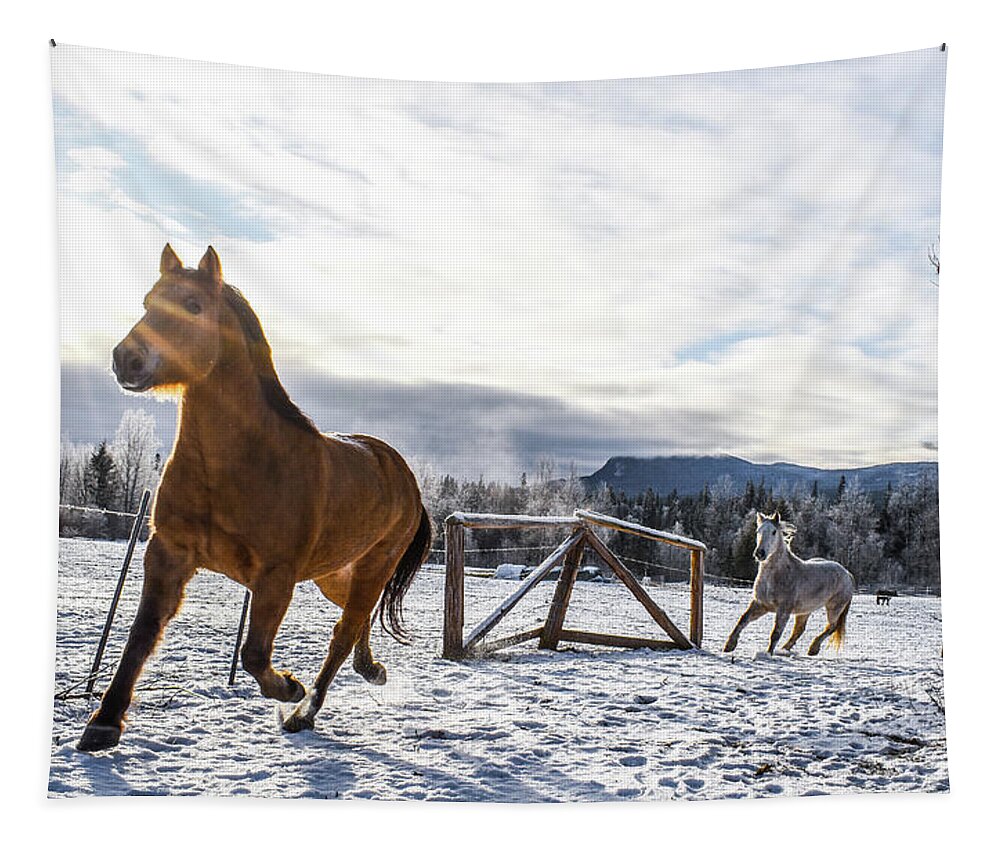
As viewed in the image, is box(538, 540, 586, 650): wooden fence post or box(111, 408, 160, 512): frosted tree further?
box(538, 540, 586, 650): wooden fence post

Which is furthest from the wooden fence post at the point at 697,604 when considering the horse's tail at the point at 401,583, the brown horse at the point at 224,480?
the brown horse at the point at 224,480

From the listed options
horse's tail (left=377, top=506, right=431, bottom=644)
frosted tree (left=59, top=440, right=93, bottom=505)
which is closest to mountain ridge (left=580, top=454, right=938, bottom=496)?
Answer: horse's tail (left=377, top=506, right=431, bottom=644)

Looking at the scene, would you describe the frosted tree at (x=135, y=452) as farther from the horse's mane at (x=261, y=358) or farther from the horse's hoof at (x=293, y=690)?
the horse's hoof at (x=293, y=690)

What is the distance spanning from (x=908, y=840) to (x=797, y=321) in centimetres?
158

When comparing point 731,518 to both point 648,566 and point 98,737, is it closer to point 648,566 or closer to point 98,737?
point 648,566

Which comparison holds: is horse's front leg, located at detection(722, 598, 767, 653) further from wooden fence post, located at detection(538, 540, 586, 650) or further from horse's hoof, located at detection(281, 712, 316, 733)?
horse's hoof, located at detection(281, 712, 316, 733)

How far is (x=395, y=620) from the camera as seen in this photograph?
3.05 meters

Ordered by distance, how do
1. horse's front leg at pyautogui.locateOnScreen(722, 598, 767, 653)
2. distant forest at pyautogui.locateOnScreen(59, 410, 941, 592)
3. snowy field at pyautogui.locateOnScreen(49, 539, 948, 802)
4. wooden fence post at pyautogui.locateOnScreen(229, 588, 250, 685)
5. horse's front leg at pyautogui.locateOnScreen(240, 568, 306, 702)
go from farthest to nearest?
horse's front leg at pyautogui.locateOnScreen(722, 598, 767, 653) → distant forest at pyautogui.locateOnScreen(59, 410, 941, 592) → wooden fence post at pyautogui.locateOnScreen(229, 588, 250, 685) → snowy field at pyautogui.locateOnScreen(49, 539, 948, 802) → horse's front leg at pyautogui.locateOnScreen(240, 568, 306, 702)

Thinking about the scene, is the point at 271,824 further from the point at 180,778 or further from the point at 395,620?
the point at 395,620

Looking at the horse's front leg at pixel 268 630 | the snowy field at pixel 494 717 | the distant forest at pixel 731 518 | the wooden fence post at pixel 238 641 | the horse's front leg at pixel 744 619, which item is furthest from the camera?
the horse's front leg at pixel 744 619

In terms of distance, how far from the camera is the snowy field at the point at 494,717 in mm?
2795

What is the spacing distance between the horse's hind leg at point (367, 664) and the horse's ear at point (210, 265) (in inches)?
45.0

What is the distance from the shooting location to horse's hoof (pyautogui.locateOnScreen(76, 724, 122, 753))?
2.76 metres

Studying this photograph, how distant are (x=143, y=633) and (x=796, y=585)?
196 centimetres
